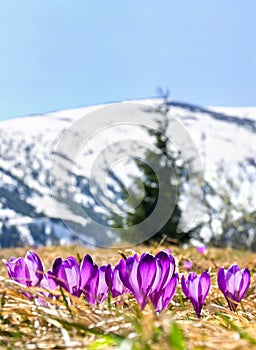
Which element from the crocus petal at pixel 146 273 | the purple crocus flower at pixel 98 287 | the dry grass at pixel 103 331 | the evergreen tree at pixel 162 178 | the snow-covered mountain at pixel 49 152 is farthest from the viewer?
the snow-covered mountain at pixel 49 152

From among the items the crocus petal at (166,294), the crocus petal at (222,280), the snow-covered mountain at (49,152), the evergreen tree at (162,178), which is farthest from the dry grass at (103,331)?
the snow-covered mountain at (49,152)

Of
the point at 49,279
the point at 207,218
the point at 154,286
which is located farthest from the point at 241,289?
the point at 207,218

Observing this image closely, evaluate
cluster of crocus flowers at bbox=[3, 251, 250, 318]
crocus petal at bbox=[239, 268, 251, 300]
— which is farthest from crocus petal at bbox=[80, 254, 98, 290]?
crocus petal at bbox=[239, 268, 251, 300]

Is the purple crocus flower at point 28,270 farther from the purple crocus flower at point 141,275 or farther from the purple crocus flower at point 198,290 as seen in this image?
the purple crocus flower at point 198,290

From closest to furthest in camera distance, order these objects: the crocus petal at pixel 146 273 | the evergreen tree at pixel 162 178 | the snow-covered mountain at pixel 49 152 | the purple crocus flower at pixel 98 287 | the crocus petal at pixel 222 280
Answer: the crocus petal at pixel 146 273
the purple crocus flower at pixel 98 287
the crocus petal at pixel 222 280
the evergreen tree at pixel 162 178
the snow-covered mountain at pixel 49 152

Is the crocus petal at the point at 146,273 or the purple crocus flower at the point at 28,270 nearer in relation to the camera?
the crocus petal at the point at 146,273

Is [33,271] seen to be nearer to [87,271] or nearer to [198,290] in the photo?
[87,271]

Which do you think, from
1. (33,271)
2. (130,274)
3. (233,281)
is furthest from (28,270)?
(233,281)

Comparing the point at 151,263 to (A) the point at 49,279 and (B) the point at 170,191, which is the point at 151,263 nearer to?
(A) the point at 49,279

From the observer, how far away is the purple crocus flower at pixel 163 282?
1.07 m

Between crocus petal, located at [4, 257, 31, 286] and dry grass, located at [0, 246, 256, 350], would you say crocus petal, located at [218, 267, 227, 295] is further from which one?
crocus petal, located at [4, 257, 31, 286]

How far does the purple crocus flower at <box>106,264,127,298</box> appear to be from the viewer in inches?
46.0

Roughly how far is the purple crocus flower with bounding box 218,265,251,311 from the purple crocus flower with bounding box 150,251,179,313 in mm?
204

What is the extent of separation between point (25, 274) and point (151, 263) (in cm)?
31
